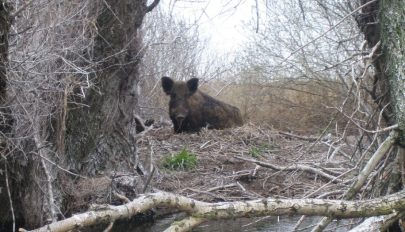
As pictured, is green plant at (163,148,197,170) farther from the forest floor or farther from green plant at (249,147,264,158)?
green plant at (249,147,264,158)

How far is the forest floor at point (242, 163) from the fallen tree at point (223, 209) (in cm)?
440

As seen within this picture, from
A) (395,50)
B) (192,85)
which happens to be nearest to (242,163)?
(192,85)

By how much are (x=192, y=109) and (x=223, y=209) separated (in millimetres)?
11591

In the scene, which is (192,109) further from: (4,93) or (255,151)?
(4,93)

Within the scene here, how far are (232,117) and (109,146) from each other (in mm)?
6442

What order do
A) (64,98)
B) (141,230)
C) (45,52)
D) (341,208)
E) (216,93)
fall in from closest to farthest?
(341,208) → (45,52) → (64,98) → (141,230) → (216,93)

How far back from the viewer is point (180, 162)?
1303 cm

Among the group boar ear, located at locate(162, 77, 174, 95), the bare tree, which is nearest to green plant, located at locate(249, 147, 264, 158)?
boar ear, located at locate(162, 77, 174, 95)

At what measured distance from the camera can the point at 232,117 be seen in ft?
55.0

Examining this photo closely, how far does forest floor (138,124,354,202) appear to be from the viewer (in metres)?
11.0

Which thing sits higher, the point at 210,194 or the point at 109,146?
the point at 109,146

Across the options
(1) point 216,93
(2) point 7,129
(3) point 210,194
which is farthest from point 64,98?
(1) point 216,93

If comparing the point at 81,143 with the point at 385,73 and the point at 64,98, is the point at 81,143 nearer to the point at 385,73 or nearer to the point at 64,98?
the point at 64,98

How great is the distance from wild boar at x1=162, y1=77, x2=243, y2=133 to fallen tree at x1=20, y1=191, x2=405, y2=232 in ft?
35.6
